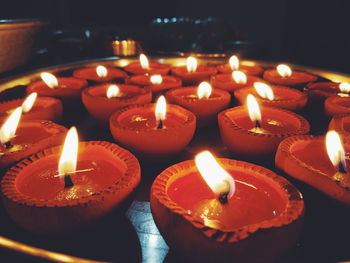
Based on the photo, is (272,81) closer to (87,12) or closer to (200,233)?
(200,233)

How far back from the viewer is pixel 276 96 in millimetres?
1583

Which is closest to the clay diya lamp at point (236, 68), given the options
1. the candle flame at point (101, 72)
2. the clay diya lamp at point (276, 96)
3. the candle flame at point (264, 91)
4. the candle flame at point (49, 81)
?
the clay diya lamp at point (276, 96)

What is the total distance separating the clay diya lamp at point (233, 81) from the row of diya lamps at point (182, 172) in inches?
3.6

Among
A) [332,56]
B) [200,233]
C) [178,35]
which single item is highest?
[178,35]

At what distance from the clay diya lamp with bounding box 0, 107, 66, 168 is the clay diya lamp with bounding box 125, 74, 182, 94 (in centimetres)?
62

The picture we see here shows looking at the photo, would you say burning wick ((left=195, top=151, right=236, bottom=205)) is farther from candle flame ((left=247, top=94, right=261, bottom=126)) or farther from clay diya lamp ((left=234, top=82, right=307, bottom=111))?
clay diya lamp ((left=234, top=82, right=307, bottom=111))

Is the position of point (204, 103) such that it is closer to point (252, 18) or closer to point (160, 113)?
point (160, 113)

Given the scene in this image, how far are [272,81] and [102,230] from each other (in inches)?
50.8

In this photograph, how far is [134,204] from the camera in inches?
36.2

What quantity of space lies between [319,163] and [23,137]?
1.04 m

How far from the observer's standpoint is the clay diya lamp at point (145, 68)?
1.87 m

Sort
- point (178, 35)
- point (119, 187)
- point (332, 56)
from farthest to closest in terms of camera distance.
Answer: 1. point (332, 56)
2. point (178, 35)
3. point (119, 187)

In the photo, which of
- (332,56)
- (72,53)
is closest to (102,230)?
(72,53)

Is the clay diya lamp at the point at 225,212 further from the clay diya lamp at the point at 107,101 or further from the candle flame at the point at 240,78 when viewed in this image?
the candle flame at the point at 240,78
